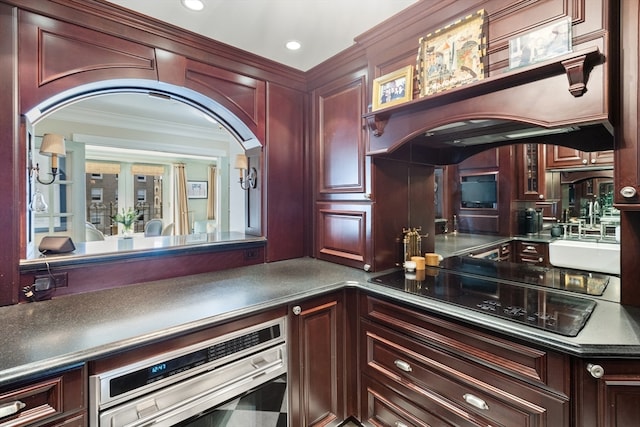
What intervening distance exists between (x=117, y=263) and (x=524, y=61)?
2.24 meters

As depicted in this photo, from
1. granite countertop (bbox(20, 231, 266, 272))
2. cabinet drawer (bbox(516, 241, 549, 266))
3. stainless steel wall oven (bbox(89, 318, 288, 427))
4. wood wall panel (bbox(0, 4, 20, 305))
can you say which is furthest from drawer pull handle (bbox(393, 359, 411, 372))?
wood wall panel (bbox(0, 4, 20, 305))

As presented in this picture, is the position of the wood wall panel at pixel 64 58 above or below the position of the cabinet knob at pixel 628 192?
above

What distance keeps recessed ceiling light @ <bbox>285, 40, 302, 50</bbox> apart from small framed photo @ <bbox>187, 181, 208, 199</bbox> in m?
5.61

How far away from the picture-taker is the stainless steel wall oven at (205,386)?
1.05 meters

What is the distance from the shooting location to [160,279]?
1.84m

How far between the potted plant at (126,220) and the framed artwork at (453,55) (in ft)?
20.7

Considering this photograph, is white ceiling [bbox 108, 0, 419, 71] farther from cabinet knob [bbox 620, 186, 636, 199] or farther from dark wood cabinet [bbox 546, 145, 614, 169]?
cabinet knob [bbox 620, 186, 636, 199]

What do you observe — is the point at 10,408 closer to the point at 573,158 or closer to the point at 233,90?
the point at 233,90

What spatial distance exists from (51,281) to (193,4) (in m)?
1.59

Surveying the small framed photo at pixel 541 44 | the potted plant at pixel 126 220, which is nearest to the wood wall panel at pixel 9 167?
the small framed photo at pixel 541 44

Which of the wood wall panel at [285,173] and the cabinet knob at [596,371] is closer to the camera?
the cabinet knob at [596,371]

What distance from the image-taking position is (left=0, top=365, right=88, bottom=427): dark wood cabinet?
0.88 meters

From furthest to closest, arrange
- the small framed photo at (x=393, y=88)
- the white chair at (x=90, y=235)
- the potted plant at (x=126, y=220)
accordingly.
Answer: the potted plant at (x=126, y=220) → the white chair at (x=90, y=235) → the small framed photo at (x=393, y=88)

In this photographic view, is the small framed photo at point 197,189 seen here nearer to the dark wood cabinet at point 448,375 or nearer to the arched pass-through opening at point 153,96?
the arched pass-through opening at point 153,96
